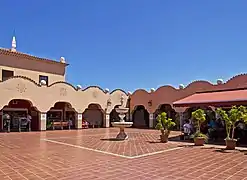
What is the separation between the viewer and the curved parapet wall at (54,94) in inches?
957

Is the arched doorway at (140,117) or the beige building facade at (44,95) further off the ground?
the beige building facade at (44,95)

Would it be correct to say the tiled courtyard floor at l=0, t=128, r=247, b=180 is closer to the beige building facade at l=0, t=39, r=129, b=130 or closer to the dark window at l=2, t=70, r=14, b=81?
the beige building facade at l=0, t=39, r=129, b=130

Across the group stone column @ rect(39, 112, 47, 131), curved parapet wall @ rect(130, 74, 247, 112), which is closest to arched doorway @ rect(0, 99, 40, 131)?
stone column @ rect(39, 112, 47, 131)

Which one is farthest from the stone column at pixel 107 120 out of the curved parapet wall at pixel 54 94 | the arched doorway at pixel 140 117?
the arched doorway at pixel 140 117

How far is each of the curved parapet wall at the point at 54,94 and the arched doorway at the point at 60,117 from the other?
1.33 meters

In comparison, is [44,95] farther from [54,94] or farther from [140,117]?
[140,117]

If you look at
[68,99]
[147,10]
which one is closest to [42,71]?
[68,99]

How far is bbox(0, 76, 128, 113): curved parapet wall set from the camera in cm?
2430

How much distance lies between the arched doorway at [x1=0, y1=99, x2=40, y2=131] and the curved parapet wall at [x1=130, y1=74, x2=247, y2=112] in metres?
12.4

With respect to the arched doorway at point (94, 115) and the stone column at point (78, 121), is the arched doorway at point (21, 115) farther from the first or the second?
the arched doorway at point (94, 115)

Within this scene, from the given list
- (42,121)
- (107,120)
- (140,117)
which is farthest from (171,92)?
(42,121)

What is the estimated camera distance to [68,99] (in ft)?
94.9

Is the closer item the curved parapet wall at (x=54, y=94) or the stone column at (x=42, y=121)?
the curved parapet wall at (x=54, y=94)

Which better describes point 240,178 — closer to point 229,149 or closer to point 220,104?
point 229,149
